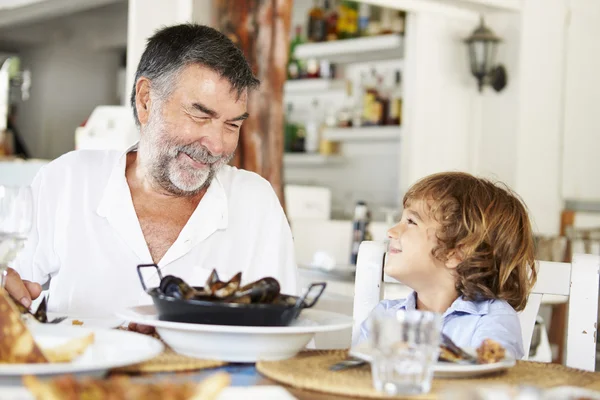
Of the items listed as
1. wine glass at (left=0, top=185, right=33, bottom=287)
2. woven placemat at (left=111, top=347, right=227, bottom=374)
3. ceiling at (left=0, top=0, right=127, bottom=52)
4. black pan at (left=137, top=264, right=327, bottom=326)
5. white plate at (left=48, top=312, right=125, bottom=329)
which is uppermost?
ceiling at (left=0, top=0, right=127, bottom=52)

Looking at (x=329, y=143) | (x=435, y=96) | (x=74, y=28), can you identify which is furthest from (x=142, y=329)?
(x=74, y=28)

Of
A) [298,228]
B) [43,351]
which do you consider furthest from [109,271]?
[298,228]

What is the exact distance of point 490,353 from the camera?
46.3 inches

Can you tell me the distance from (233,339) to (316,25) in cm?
514

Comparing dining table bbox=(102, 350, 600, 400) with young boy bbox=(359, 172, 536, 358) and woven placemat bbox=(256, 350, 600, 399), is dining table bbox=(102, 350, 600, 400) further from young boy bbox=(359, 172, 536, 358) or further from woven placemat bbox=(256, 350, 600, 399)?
young boy bbox=(359, 172, 536, 358)

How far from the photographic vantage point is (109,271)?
73.1 inches

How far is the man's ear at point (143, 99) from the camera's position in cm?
204

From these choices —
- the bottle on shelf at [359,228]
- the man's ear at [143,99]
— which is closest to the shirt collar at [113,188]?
the man's ear at [143,99]

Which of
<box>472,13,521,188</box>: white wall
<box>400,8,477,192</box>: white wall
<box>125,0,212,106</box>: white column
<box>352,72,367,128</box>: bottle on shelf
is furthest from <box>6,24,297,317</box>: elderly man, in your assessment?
<box>352,72,367,128</box>: bottle on shelf

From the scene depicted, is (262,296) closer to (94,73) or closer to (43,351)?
(43,351)

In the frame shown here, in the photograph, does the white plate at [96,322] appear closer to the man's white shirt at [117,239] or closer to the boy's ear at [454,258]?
the man's white shirt at [117,239]

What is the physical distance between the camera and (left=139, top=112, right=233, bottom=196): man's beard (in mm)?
1912

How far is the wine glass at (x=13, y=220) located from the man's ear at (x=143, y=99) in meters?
0.86

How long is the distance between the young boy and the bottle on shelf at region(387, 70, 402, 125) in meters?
3.91
